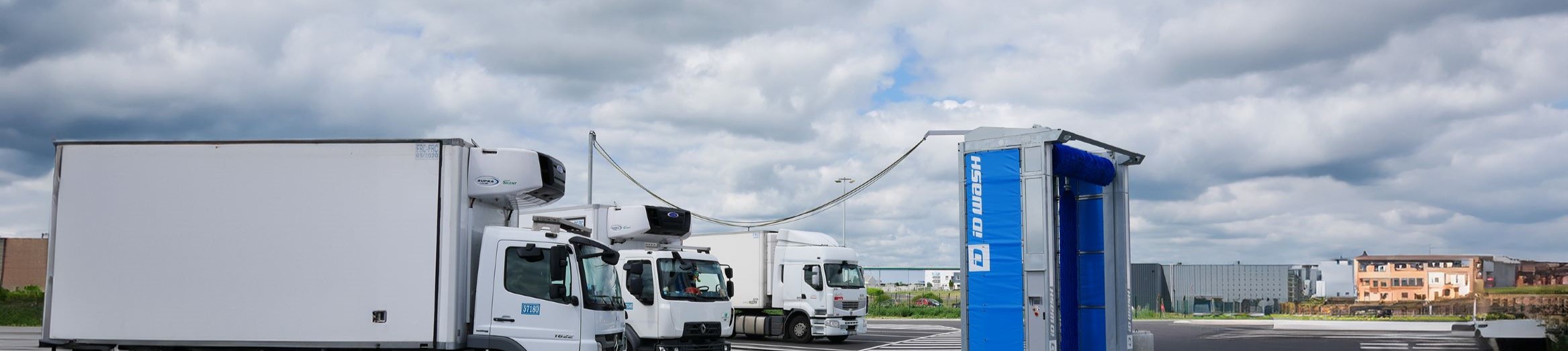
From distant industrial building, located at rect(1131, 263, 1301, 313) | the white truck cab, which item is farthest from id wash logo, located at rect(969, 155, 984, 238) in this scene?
distant industrial building, located at rect(1131, 263, 1301, 313)

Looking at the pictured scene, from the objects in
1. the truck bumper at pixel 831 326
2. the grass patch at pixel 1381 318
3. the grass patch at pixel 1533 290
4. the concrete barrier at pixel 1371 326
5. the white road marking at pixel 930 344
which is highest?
the grass patch at pixel 1533 290

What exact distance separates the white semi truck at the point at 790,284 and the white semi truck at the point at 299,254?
1348cm

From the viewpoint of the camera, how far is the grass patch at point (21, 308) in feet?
122

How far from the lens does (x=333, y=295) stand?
35.9 feet

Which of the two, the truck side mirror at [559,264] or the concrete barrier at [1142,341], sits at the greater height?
the truck side mirror at [559,264]

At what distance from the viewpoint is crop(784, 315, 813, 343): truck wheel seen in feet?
81.9

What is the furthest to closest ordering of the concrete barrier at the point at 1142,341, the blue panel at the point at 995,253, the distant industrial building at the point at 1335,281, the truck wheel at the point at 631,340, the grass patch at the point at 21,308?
the distant industrial building at the point at 1335,281
the grass patch at the point at 21,308
the truck wheel at the point at 631,340
the concrete barrier at the point at 1142,341
the blue panel at the point at 995,253

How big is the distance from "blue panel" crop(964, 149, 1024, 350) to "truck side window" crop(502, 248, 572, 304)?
13.8 feet

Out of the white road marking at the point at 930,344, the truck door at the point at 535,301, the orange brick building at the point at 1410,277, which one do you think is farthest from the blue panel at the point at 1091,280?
the orange brick building at the point at 1410,277

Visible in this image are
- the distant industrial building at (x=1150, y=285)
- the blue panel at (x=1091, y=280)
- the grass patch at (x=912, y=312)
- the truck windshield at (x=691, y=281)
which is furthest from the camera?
the distant industrial building at (x=1150, y=285)

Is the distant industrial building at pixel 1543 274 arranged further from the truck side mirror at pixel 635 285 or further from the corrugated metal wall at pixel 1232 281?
the truck side mirror at pixel 635 285

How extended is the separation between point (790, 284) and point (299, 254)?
48.5 ft

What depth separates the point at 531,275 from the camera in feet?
37.2

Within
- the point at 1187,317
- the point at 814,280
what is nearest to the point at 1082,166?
the point at 814,280
